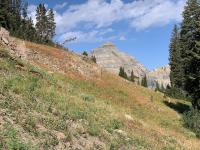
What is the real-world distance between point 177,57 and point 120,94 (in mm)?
40207

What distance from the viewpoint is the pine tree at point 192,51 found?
47.0 m

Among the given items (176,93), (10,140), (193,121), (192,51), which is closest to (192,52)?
(192,51)

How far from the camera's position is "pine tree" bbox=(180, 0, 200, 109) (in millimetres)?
47031

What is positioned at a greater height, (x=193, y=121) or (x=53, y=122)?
(x=53, y=122)

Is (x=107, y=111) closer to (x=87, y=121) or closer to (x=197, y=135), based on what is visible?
(x=87, y=121)

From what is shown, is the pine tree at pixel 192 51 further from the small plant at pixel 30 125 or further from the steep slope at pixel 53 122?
the small plant at pixel 30 125

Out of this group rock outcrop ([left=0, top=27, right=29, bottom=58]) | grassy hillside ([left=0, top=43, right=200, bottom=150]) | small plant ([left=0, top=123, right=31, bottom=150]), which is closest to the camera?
small plant ([left=0, top=123, right=31, bottom=150])

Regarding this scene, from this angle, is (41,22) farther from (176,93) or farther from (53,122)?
(53,122)

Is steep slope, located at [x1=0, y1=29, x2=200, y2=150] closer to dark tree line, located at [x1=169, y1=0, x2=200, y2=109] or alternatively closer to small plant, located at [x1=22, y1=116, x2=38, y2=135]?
small plant, located at [x1=22, y1=116, x2=38, y2=135]

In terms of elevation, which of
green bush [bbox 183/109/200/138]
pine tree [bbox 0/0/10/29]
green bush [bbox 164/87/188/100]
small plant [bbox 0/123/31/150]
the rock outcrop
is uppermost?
pine tree [bbox 0/0/10/29]

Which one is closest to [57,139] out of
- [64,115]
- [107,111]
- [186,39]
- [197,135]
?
[64,115]

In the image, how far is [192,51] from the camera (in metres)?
46.9

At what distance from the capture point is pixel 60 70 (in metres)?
50.2

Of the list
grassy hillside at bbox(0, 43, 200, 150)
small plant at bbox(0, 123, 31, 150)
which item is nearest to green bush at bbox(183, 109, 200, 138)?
grassy hillside at bbox(0, 43, 200, 150)
